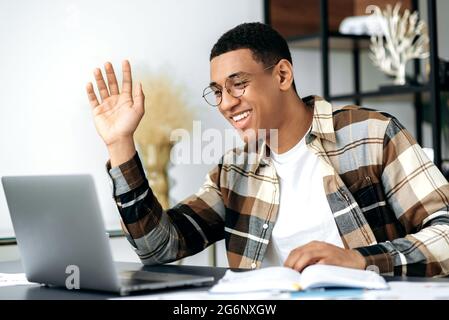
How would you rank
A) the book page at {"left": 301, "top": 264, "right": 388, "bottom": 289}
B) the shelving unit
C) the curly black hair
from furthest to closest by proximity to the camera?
the shelving unit < the curly black hair < the book page at {"left": 301, "top": 264, "right": 388, "bottom": 289}

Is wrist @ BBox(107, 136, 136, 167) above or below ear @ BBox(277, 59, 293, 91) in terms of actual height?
below

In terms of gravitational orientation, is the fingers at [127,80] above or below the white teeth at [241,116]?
above

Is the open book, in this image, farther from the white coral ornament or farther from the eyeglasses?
the white coral ornament

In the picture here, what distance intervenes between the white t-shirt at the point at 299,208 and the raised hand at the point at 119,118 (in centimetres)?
43

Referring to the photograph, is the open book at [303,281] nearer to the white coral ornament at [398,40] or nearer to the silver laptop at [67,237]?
the silver laptop at [67,237]

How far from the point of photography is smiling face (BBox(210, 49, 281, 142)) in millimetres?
1739

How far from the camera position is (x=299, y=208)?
1.75m

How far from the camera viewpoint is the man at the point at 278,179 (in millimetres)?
1577

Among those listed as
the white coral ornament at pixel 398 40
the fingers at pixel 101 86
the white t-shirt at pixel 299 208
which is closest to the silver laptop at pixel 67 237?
the fingers at pixel 101 86

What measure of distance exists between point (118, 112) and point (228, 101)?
0.94 feet

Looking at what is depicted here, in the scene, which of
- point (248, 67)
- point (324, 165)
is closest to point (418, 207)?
point (324, 165)

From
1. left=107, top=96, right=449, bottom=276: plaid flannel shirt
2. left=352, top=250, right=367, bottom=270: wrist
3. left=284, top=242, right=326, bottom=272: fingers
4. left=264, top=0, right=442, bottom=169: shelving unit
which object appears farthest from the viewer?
left=264, top=0, right=442, bottom=169: shelving unit

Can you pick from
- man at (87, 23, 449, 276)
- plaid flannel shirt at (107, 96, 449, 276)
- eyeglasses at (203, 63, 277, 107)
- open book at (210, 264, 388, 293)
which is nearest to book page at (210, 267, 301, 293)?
open book at (210, 264, 388, 293)
